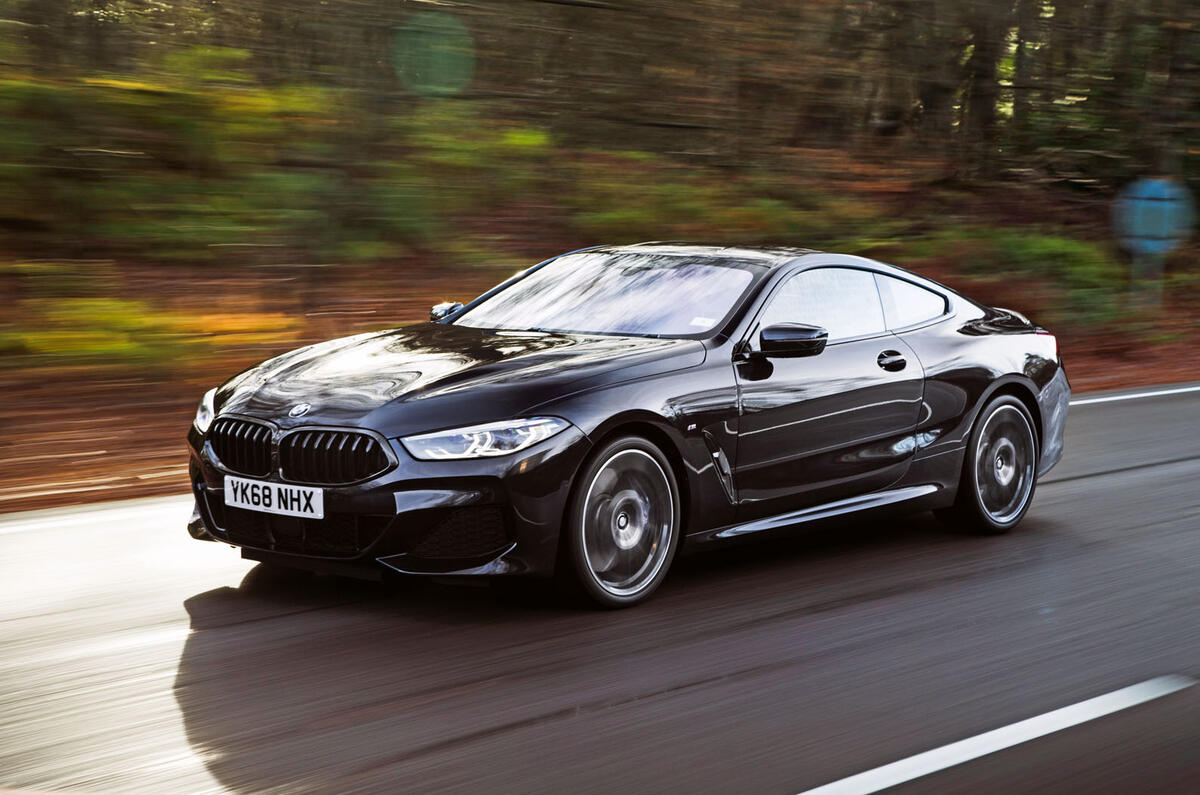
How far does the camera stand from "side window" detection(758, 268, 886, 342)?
20.5ft

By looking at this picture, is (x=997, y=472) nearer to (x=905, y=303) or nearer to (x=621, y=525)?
(x=905, y=303)

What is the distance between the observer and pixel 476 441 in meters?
5.01

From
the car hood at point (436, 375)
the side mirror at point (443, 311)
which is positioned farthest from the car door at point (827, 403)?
the side mirror at point (443, 311)

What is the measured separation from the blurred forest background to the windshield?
9.34 feet

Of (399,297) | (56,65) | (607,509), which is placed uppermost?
(56,65)

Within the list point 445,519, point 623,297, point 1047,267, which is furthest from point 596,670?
point 1047,267

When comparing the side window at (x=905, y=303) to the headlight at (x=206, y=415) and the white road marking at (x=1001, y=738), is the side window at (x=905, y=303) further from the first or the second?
the headlight at (x=206, y=415)

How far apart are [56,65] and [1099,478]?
33.6 feet

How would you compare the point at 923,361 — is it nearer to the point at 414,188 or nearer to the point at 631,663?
the point at 631,663

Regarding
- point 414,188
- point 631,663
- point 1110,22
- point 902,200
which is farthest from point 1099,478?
point 1110,22

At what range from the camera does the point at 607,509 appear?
17.5 feet

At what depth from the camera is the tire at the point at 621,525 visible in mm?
5219

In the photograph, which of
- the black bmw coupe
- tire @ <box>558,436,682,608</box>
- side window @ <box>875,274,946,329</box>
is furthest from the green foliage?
tire @ <box>558,436,682,608</box>

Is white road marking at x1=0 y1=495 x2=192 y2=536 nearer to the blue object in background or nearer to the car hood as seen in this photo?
the car hood
